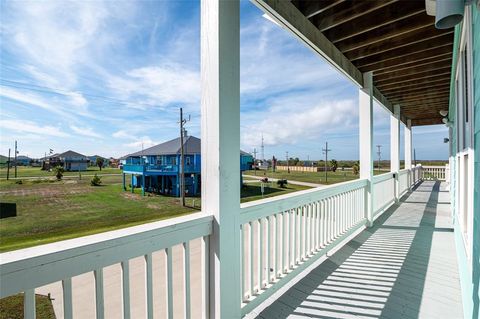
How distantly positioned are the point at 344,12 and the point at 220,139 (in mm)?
2290

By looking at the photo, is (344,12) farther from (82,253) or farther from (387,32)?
(82,253)

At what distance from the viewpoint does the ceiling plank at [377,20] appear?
2.69m

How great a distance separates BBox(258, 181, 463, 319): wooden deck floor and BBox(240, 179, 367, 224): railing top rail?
719mm

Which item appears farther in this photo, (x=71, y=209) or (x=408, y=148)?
(x=408, y=148)

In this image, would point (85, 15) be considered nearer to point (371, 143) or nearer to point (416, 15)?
point (416, 15)

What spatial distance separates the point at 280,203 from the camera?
216 cm

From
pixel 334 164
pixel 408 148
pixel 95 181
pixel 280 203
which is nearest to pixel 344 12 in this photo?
pixel 280 203

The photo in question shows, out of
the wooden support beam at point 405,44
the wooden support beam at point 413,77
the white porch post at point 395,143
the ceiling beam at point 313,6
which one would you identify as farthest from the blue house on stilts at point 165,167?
the white porch post at point 395,143

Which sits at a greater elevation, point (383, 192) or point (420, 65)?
point (420, 65)

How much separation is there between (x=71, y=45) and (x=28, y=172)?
24.1 inches

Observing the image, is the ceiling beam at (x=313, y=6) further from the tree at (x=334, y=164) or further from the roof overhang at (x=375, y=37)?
the tree at (x=334, y=164)

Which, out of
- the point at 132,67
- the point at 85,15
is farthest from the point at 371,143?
the point at 85,15

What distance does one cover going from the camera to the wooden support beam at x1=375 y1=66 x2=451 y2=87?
180 inches

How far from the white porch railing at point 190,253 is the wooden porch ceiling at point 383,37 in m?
1.79
